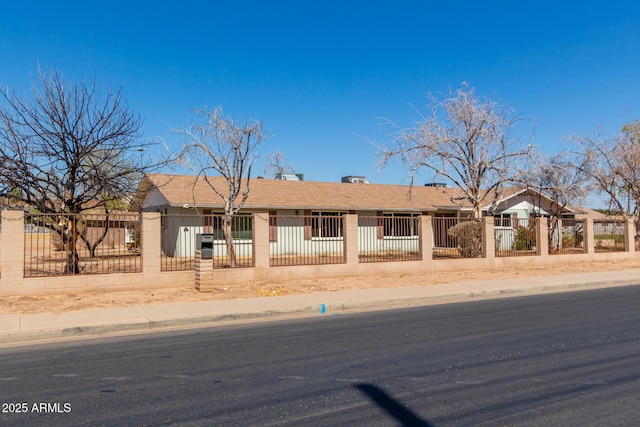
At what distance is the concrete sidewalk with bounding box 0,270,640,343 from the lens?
31.8 ft

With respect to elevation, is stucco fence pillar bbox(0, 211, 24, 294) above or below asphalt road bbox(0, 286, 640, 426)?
above

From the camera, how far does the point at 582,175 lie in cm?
3077

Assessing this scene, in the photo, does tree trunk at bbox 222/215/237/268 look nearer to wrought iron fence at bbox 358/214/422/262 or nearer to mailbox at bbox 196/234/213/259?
mailbox at bbox 196/234/213/259

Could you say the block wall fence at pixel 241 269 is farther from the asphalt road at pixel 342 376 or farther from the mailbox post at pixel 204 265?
the asphalt road at pixel 342 376

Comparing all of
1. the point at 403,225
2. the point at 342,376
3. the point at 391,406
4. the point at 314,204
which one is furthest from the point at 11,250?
the point at 314,204

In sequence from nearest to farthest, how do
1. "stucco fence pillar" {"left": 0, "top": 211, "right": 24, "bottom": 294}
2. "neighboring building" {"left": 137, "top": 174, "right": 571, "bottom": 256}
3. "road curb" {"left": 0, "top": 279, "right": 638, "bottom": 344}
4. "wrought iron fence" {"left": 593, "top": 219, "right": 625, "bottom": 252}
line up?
"road curb" {"left": 0, "top": 279, "right": 638, "bottom": 344} → "stucco fence pillar" {"left": 0, "top": 211, "right": 24, "bottom": 294} → "neighboring building" {"left": 137, "top": 174, "right": 571, "bottom": 256} → "wrought iron fence" {"left": 593, "top": 219, "right": 625, "bottom": 252}

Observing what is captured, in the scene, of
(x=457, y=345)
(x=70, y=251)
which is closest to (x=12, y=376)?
(x=457, y=345)

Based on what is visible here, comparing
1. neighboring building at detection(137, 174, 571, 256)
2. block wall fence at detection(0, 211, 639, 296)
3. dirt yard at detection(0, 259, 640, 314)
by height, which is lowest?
dirt yard at detection(0, 259, 640, 314)

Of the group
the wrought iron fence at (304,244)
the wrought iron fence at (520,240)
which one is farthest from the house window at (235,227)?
the wrought iron fence at (520,240)

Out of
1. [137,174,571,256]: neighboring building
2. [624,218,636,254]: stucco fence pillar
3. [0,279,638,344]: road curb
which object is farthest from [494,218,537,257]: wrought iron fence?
[0,279,638,344]: road curb

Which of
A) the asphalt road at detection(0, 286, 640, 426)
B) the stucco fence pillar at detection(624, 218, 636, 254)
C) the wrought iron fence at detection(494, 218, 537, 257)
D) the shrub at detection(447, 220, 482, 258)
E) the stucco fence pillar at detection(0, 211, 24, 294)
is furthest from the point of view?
the stucco fence pillar at detection(624, 218, 636, 254)

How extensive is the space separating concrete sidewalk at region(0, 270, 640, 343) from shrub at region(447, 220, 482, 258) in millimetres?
4304

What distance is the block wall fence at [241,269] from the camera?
13.0 m

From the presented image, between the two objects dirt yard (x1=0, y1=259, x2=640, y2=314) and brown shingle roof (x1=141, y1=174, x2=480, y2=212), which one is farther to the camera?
brown shingle roof (x1=141, y1=174, x2=480, y2=212)
